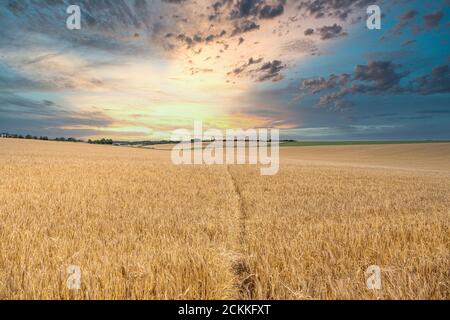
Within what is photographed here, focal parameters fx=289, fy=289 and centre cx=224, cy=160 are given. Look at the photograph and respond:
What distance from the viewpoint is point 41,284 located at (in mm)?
3768

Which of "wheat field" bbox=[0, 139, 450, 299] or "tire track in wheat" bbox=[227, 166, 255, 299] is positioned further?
"tire track in wheat" bbox=[227, 166, 255, 299]

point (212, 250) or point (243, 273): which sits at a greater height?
point (212, 250)

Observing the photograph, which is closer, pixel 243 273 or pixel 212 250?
pixel 243 273

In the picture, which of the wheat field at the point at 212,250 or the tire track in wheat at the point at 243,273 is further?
the tire track in wheat at the point at 243,273

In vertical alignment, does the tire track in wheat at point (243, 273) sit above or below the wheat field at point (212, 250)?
below

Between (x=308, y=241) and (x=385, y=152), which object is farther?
(x=385, y=152)

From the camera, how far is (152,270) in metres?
4.07

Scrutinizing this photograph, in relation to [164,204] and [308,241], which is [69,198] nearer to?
[164,204]

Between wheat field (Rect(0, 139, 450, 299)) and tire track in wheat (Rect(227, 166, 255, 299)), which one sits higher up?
wheat field (Rect(0, 139, 450, 299))
